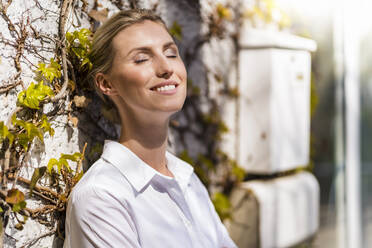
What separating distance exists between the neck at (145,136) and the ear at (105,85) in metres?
0.08

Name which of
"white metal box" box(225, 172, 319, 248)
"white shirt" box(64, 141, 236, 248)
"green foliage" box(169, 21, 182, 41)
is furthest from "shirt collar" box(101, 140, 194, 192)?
"white metal box" box(225, 172, 319, 248)

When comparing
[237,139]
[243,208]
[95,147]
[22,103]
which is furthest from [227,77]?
[22,103]

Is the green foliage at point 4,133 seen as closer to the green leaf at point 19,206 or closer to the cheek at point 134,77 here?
the green leaf at point 19,206

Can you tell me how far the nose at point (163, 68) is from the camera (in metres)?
1.51

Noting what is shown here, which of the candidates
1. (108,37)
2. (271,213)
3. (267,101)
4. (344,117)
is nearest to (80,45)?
(108,37)

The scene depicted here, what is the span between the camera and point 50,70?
1466mm

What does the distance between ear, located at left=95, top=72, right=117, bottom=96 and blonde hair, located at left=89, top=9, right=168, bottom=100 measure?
0.6 inches

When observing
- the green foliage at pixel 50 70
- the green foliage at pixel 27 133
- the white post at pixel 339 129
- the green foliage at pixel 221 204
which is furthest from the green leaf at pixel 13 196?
the white post at pixel 339 129

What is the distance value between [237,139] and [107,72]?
1.42 metres

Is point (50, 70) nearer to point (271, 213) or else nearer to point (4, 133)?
point (4, 133)

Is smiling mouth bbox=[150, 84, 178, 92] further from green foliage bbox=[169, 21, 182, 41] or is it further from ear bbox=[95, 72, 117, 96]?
green foliage bbox=[169, 21, 182, 41]

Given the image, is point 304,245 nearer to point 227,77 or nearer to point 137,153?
point 227,77

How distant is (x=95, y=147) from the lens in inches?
66.7

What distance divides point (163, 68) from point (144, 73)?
0.20 feet
